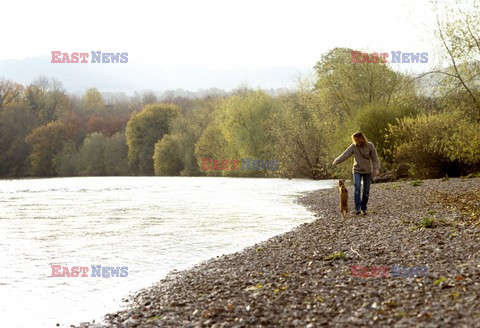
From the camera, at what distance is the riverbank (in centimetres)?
837

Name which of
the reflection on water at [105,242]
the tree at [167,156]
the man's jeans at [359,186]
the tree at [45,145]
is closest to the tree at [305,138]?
the reflection on water at [105,242]

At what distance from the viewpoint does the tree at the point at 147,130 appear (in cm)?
9788

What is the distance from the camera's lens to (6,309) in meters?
11.7

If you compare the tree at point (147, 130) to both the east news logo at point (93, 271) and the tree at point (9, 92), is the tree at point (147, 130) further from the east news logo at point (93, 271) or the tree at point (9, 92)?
the east news logo at point (93, 271)

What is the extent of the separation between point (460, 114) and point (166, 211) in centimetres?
1578

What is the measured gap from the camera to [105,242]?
2080 cm

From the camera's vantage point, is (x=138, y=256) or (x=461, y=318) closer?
(x=461, y=318)

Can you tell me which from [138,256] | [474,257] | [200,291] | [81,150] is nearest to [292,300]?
[200,291]

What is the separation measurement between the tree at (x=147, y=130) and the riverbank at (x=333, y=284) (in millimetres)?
81702

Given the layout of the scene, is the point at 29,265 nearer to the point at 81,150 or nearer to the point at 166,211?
the point at 166,211

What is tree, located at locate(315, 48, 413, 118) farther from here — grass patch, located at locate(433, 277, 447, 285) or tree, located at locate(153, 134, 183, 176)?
grass patch, located at locate(433, 277, 447, 285)

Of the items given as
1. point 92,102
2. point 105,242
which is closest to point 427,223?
point 105,242

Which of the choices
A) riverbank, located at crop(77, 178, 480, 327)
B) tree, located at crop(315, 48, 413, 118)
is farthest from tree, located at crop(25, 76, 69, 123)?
riverbank, located at crop(77, 178, 480, 327)

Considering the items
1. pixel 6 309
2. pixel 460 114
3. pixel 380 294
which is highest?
pixel 460 114
